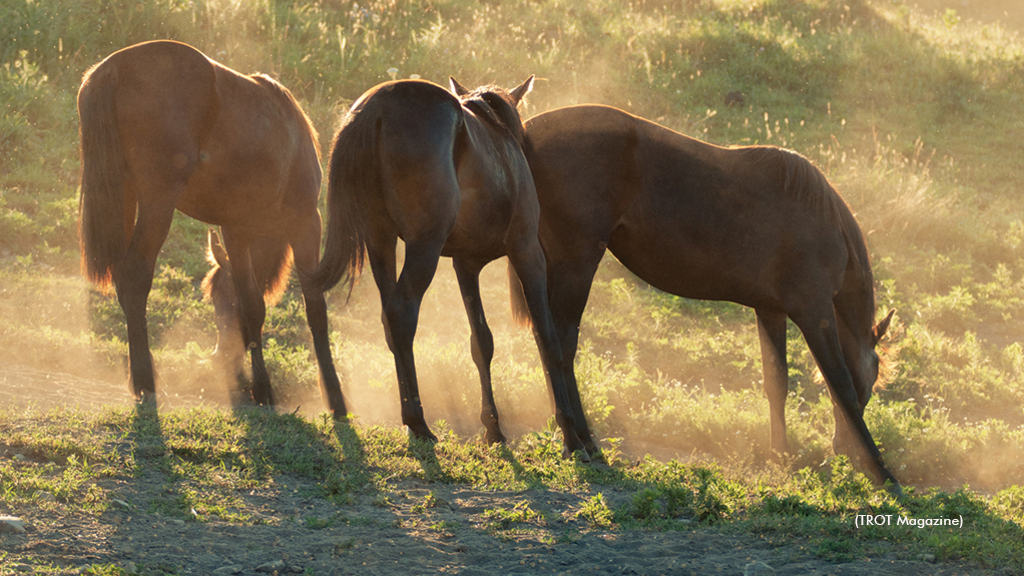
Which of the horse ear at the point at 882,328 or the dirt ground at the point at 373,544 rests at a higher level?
the dirt ground at the point at 373,544

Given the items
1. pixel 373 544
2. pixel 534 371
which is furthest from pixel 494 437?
pixel 373 544

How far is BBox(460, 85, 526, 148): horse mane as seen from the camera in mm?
4789

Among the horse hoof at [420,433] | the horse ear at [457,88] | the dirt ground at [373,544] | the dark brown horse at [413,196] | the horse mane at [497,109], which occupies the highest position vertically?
the horse ear at [457,88]

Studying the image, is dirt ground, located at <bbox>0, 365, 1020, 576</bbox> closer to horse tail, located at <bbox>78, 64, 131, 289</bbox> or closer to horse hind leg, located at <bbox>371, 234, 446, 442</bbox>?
horse hind leg, located at <bbox>371, 234, 446, 442</bbox>

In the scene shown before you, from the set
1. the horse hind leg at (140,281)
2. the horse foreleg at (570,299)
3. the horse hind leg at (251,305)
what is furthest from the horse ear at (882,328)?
the horse hind leg at (140,281)

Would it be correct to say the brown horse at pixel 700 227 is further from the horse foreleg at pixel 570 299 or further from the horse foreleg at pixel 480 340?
the horse foreleg at pixel 480 340

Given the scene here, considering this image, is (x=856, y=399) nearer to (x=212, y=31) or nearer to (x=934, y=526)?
(x=934, y=526)

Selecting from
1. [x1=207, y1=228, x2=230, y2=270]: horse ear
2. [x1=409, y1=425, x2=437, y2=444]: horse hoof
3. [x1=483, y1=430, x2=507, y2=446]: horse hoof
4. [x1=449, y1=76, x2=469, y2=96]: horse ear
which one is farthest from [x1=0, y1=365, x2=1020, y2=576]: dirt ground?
[x1=207, y1=228, x2=230, y2=270]: horse ear

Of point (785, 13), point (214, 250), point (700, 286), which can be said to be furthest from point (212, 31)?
point (785, 13)

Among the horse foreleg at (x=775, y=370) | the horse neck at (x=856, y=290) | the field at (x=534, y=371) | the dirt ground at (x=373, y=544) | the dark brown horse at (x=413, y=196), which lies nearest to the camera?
the dirt ground at (x=373, y=544)

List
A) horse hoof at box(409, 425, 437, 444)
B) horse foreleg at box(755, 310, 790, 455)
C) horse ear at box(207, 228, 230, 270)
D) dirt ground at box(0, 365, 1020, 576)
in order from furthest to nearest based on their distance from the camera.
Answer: horse ear at box(207, 228, 230, 270) < horse foreleg at box(755, 310, 790, 455) < horse hoof at box(409, 425, 437, 444) < dirt ground at box(0, 365, 1020, 576)

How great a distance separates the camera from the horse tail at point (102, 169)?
457 centimetres

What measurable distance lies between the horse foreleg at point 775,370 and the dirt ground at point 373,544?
2.44 metres

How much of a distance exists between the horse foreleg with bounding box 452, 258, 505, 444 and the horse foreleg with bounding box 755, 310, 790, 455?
1946 mm
